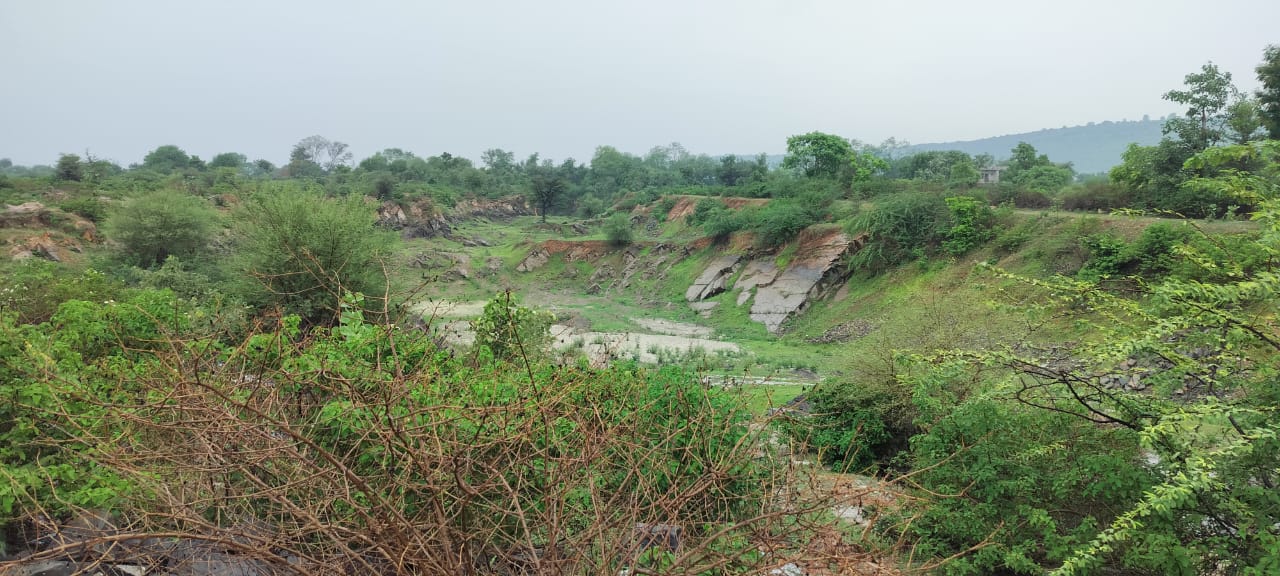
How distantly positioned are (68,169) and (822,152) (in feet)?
189

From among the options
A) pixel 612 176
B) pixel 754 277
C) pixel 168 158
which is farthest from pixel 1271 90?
pixel 168 158

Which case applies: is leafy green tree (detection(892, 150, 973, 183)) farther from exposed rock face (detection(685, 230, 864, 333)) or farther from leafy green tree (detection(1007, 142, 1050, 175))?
exposed rock face (detection(685, 230, 864, 333))

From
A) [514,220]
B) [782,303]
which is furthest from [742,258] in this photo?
[514,220]

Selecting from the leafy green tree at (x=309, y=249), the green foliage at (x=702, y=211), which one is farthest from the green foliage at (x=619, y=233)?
the leafy green tree at (x=309, y=249)

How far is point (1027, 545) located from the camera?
18.6 feet

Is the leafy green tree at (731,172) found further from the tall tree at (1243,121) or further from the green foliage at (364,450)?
the green foliage at (364,450)

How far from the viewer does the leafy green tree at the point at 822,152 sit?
42.8 meters

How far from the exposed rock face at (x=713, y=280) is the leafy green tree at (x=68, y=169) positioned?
47511 millimetres

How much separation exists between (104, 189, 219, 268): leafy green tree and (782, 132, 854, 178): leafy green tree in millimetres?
37398

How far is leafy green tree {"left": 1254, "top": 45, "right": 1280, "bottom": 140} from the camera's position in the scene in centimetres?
2102

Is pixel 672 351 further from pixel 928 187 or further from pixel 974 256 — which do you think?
pixel 928 187

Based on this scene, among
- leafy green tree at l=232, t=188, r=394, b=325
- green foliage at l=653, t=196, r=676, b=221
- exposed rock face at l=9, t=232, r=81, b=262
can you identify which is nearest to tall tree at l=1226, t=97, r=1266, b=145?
leafy green tree at l=232, t=188, r=394, b=325

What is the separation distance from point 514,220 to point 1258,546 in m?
66.5

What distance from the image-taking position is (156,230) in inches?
955
